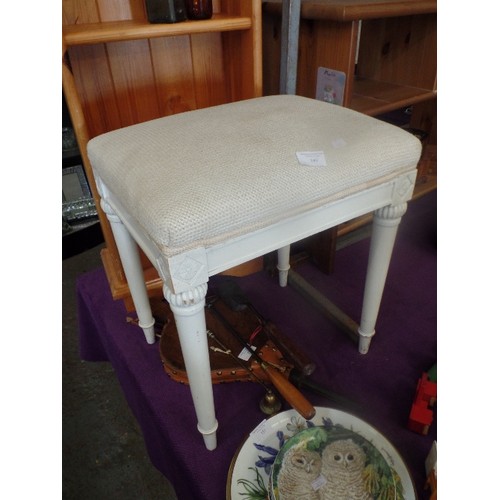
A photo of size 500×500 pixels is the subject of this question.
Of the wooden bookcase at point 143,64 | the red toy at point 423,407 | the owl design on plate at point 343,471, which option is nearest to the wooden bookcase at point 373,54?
the wooden bookcase at point 143,64

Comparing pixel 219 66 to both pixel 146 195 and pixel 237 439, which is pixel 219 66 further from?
pixel 237 439

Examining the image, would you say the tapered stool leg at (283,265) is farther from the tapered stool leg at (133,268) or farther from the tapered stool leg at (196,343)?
the tapered stool leg at (196,343)

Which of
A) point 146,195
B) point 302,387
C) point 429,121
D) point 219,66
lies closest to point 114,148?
point 146,195

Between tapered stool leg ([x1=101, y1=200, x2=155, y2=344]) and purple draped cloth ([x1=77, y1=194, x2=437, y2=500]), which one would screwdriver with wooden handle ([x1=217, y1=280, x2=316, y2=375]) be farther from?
tapered stool leg ([x1=101, y1=200, x2=155, y2=344])

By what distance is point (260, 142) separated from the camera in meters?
0.61

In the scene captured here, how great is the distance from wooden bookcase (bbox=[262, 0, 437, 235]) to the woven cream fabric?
277 mm

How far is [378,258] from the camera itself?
2.60 feet

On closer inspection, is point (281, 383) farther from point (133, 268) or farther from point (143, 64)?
point (143, 64)

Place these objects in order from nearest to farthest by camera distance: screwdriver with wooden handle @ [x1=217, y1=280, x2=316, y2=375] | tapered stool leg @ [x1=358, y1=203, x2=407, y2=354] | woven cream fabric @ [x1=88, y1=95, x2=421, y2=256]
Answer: woven cream fabric @ [x1=88, y1=95, x2=421, y2=256]
tapered stool leg @ [x1=358, y1=203, x2=407, y2=354]
screwdriver with wooden handle @ [x1=217, y1=280, x2=316, y2=375]

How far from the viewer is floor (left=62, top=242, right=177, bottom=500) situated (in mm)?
1058

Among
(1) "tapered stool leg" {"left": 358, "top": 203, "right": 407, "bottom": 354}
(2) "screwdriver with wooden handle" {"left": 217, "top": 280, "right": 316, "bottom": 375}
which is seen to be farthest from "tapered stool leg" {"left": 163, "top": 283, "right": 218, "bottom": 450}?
(1) "tapered stool leg" {"left": 358, "top": 203, "right": 407, "bottom": 354}

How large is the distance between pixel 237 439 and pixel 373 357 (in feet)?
1.24

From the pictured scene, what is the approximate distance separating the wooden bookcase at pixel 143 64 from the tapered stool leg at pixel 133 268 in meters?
0.15

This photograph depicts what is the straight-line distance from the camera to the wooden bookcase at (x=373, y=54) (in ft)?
2.94
